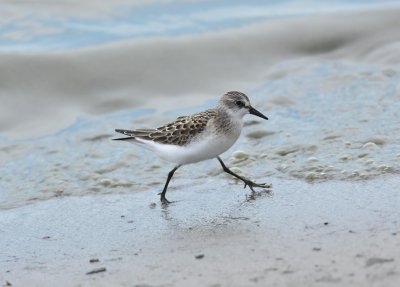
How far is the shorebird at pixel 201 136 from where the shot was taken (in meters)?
6.58

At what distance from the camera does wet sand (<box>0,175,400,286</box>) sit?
457cm

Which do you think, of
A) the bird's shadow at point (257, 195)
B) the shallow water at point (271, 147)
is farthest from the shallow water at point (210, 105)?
the bird's shadow at point (257, 195)

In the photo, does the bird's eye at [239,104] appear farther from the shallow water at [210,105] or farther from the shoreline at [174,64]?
the shoreline at [174,64]

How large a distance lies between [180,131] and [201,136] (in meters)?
0.21

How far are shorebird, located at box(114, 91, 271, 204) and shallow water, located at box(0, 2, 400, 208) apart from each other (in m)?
0.47

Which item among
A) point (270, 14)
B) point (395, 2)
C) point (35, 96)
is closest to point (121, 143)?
point (35, 96)

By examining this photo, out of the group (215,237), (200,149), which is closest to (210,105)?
(200,149)

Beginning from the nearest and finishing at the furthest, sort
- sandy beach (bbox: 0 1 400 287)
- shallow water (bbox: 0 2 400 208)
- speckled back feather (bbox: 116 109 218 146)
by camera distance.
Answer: sandy beach (bbox: 0 1 400 287), speckled back feather (bbox: 116 109 218 146), shallow water (bbox: 0 2 400 208)

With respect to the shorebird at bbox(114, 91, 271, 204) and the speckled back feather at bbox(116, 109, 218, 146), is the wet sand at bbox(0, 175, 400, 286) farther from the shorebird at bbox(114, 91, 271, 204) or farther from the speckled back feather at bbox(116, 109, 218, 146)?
the speckled back feather at bbox(116, 109, 218, 146)

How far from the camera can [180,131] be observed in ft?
22.0

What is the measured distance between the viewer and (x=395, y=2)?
1341cm

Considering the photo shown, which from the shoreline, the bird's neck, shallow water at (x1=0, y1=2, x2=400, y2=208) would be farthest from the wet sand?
the shoreline

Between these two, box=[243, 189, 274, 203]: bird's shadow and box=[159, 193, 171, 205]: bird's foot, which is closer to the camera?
box=[243, 189, 274, 203]: bird's shadow

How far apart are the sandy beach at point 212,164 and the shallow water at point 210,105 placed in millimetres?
28
